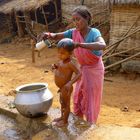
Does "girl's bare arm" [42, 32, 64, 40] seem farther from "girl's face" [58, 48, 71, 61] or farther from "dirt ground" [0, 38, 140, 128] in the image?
"dirt ground" [0, 38, 140, 128]

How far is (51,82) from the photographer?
9.29 meters

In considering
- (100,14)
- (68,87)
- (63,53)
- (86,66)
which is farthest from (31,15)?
(68,87)

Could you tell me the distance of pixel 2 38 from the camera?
56.1 feet

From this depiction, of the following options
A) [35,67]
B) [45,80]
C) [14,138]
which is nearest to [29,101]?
[14,138]

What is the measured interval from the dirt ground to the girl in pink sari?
2.30ft

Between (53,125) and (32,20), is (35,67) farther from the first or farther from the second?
(53,125)

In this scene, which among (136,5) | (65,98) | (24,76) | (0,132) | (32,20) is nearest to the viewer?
(65,98)

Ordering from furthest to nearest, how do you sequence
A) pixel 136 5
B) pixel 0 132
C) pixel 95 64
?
1. pixel 136 5
2. pixel 0 132
3. pixel 95 64

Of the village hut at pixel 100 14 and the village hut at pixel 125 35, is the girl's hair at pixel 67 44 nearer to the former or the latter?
the village hut at pixel 125 35

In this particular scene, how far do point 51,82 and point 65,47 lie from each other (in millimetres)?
5729

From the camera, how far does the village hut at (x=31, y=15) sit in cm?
1510

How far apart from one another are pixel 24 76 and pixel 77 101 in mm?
5941

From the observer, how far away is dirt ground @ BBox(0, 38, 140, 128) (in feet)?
21.6

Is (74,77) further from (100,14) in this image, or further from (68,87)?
(100,14)
